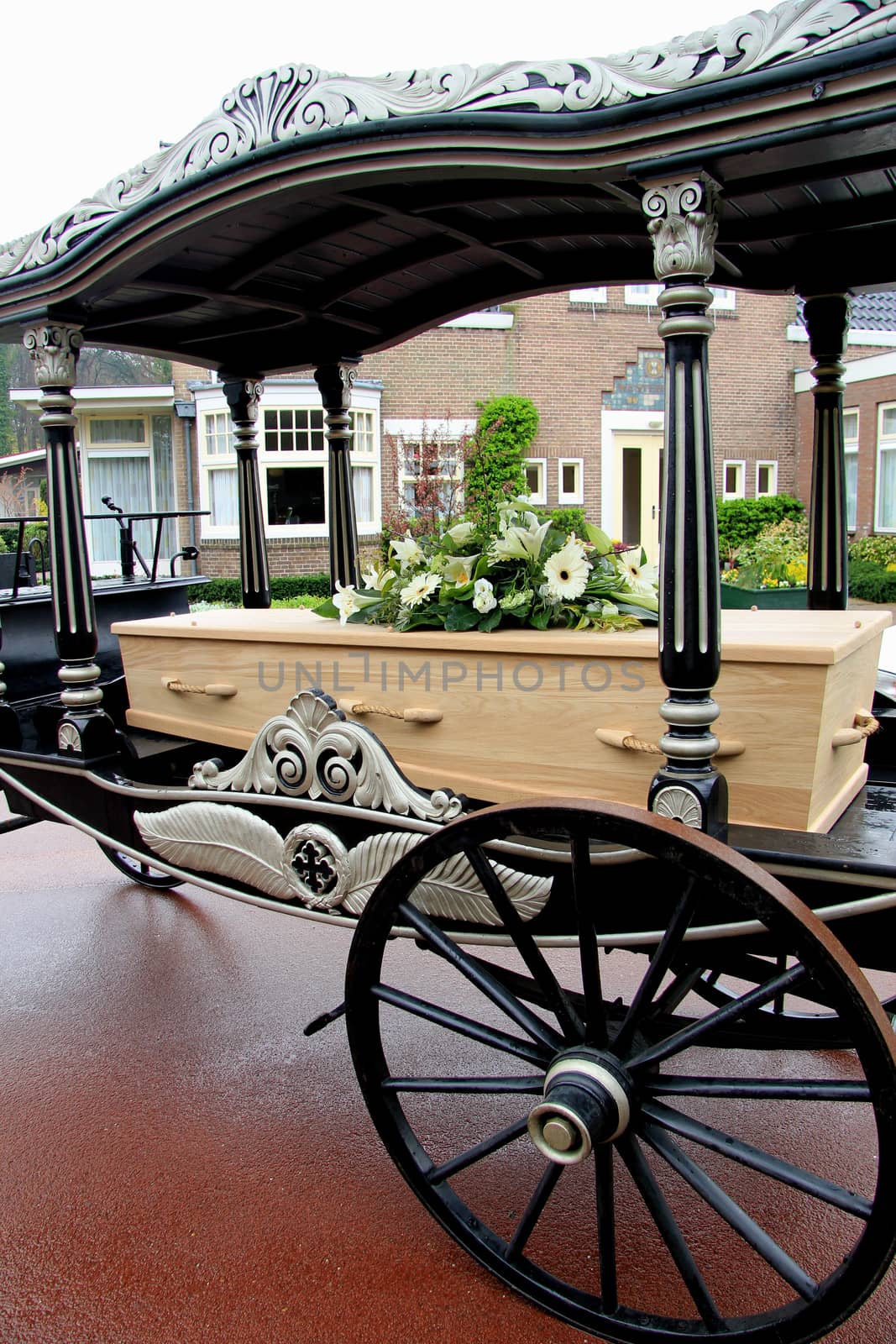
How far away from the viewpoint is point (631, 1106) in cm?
201

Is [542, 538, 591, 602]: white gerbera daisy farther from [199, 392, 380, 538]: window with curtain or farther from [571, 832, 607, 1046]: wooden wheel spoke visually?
[199, 392, 380, 538]: window with curtain

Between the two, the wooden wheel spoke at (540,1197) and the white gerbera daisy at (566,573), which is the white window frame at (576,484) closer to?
the white gerbera daisy at (566,573)

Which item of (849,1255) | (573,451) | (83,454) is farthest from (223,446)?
(849,1255)

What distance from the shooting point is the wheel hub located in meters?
1.91

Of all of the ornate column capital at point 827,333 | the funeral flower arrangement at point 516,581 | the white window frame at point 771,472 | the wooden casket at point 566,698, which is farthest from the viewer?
the white window frame at point 771,472

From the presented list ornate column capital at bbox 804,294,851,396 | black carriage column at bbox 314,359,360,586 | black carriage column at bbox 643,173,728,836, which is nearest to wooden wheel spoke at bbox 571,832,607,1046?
black carriage column at bbox 643,173,728,836

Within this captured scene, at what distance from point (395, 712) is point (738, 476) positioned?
1840 cm

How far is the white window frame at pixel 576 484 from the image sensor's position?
18453 millimetres

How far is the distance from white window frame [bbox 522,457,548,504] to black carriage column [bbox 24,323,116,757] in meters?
15.3

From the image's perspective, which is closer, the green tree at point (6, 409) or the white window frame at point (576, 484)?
the white window frame at point (576, 484)

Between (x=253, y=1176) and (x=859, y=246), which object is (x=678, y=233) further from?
(x=253, y=1176)

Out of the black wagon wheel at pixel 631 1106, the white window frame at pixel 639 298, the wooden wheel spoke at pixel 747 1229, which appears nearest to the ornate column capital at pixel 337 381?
the black wagon wheel at pixel 631 1106

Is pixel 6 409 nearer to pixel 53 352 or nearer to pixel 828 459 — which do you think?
pixel 53 352

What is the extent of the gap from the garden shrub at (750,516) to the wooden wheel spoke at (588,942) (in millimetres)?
16642
